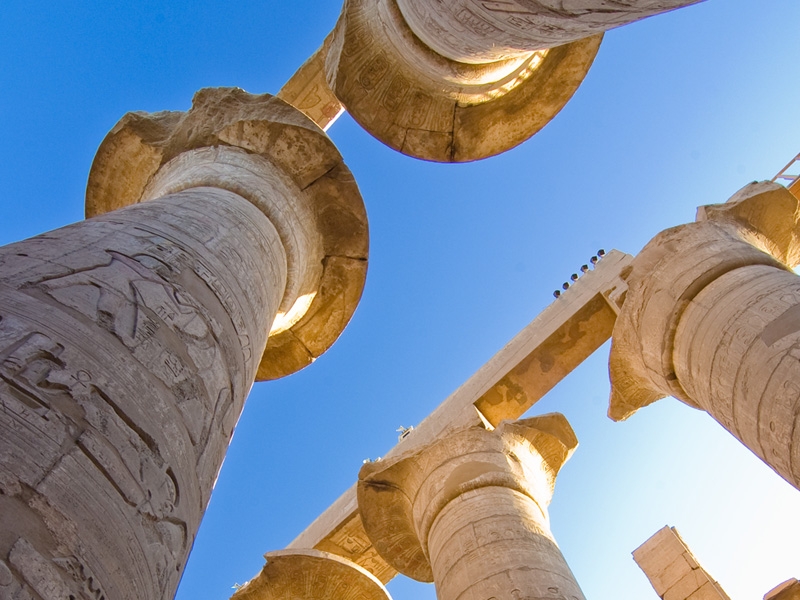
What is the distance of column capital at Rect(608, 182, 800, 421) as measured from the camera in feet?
17.5

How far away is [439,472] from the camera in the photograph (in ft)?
21.3

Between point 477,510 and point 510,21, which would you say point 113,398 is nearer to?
point 510,21

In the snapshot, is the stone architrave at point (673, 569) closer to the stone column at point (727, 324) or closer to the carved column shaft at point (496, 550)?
the stone column at point (727, 324)

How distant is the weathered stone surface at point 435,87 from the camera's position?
6.30m

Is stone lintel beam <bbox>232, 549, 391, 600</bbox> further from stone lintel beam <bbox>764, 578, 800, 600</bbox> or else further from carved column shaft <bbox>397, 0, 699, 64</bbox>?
carved column shaft <bbox>397, 0, 699, 64</bbox>

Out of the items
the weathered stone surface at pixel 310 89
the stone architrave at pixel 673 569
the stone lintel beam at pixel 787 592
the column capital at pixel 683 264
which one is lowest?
the stone lintel beam at pixel 787 592

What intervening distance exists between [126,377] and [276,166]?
12.0ft

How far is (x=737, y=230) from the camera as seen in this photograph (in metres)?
5.81

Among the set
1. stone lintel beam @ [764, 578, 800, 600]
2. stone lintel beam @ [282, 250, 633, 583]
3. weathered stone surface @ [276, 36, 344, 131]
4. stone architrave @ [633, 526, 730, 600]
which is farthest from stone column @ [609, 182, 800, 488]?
weathered stone surface @ [276, 36, 344, 131]

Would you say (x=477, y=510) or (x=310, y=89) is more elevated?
(x=310, y=89)

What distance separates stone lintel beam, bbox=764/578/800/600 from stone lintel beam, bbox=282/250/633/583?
11.3 ft

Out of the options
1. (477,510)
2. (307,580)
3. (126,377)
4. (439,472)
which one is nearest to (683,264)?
(477,510)

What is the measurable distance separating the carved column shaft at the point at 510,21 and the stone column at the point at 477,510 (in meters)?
3.91

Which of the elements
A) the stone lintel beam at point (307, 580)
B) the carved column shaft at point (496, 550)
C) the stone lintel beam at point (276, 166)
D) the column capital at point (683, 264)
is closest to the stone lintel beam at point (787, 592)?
the column capital at point (683, 264)
